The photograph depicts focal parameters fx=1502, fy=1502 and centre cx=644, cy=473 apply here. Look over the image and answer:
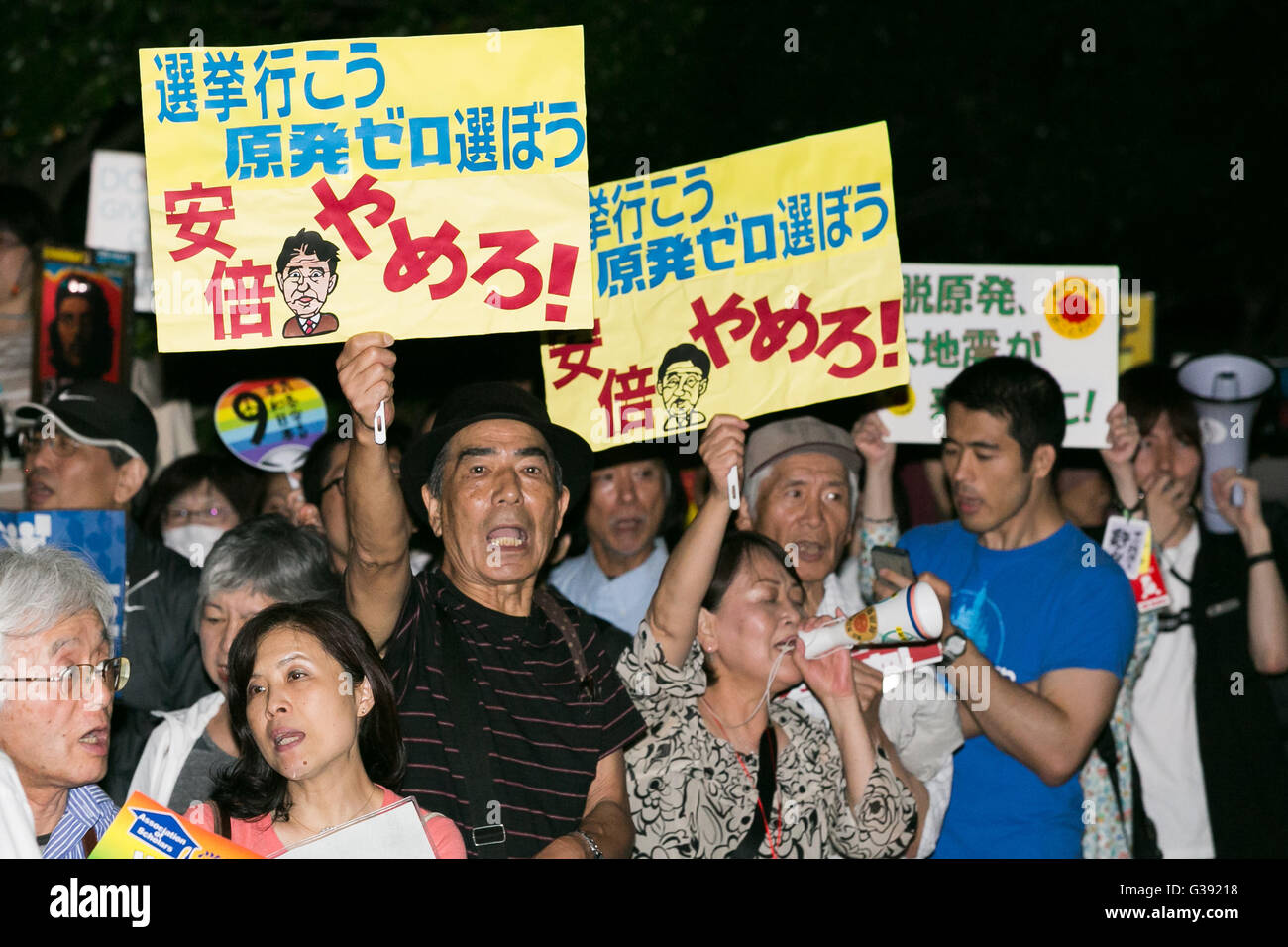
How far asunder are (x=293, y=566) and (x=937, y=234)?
11011mm

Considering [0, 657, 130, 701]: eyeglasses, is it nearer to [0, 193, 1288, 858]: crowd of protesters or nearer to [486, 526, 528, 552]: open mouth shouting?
[0, 193, 1288, 858]: crowd of protesters

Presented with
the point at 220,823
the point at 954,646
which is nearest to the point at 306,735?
the point at 220,823

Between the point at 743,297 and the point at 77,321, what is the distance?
3092 mm

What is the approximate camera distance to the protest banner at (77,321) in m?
6.20

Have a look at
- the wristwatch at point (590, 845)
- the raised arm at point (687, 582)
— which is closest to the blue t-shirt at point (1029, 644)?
the raised arm at point (687, 582)

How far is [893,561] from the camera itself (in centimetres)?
469

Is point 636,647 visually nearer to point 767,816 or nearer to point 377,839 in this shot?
point 767,816

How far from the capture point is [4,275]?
21.5 feet

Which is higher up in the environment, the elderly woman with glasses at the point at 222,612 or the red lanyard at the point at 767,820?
the elderly woman with glasses at the point at 222,612

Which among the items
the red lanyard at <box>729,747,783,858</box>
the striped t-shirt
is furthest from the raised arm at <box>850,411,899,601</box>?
the striped t-shirt

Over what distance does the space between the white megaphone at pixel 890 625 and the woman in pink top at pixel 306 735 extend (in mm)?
1259

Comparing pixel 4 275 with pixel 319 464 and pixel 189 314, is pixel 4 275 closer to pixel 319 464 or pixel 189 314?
pixel 319 464

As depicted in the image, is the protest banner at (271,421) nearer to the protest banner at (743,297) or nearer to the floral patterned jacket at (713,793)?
the protest banner at (743,297)

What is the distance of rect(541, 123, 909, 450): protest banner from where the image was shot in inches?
184
